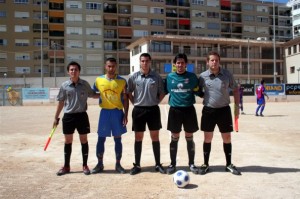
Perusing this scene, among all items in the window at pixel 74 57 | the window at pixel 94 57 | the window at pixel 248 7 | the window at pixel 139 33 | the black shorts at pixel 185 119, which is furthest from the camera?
the window at pixel 248 7

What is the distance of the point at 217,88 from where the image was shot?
6.16m

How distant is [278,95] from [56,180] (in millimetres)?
35390

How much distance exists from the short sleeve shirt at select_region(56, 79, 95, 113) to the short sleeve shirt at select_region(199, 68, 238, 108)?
2.25 meters

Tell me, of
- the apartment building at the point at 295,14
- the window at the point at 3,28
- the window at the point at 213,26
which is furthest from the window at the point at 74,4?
the apartment building at the point at 295,14

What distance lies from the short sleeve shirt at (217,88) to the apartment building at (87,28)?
2163 inches

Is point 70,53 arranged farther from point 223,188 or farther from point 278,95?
point 223,188

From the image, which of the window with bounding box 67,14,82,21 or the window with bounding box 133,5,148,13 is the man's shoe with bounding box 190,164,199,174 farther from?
the window with bounding box 133,5,148,13

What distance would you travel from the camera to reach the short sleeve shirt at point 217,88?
20.2ft

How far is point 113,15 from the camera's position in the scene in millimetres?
68375

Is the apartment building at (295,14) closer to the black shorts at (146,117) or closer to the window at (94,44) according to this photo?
the window at (94,44)

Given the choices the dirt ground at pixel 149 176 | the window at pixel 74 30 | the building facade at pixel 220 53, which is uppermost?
the window at pixel 74 30

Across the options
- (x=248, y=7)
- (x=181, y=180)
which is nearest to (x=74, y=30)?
(x=248, y=7)

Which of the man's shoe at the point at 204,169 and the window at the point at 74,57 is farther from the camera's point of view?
the window at the point at 74,57

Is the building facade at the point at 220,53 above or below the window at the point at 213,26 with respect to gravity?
below
